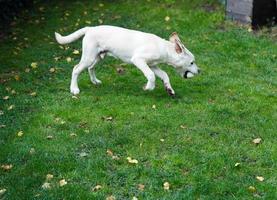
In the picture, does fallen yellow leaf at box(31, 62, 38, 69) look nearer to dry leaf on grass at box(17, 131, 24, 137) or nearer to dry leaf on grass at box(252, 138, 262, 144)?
dry leaf on grass at box(17, 131, 24, 137)

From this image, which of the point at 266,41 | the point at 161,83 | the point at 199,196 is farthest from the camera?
the point at 266,41

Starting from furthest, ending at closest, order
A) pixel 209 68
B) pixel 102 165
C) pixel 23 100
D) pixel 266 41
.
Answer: pixel 266 41 < pixel 209 68 < pixel 23 100 < pixel 102 165

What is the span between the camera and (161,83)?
33.0 ft

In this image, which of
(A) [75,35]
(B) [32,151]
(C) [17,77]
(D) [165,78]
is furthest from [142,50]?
(C) [17,77]

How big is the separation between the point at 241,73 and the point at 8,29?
5995 millimetres

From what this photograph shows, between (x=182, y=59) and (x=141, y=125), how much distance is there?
5.01ft

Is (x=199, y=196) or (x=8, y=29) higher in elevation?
(x=199, y=196)

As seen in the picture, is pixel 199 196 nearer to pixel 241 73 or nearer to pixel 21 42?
pixel 241 73

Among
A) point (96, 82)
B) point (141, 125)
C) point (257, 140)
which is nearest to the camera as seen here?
point (257, 140)

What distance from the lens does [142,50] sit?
355 inches

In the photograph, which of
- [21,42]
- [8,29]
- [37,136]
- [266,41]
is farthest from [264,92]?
[8,29]

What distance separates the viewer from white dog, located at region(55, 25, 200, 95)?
29.6 feet

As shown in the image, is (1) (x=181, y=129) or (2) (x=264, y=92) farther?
(2) (x=264, y=92)

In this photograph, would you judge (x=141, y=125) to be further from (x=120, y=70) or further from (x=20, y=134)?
(x=120, y=70)
